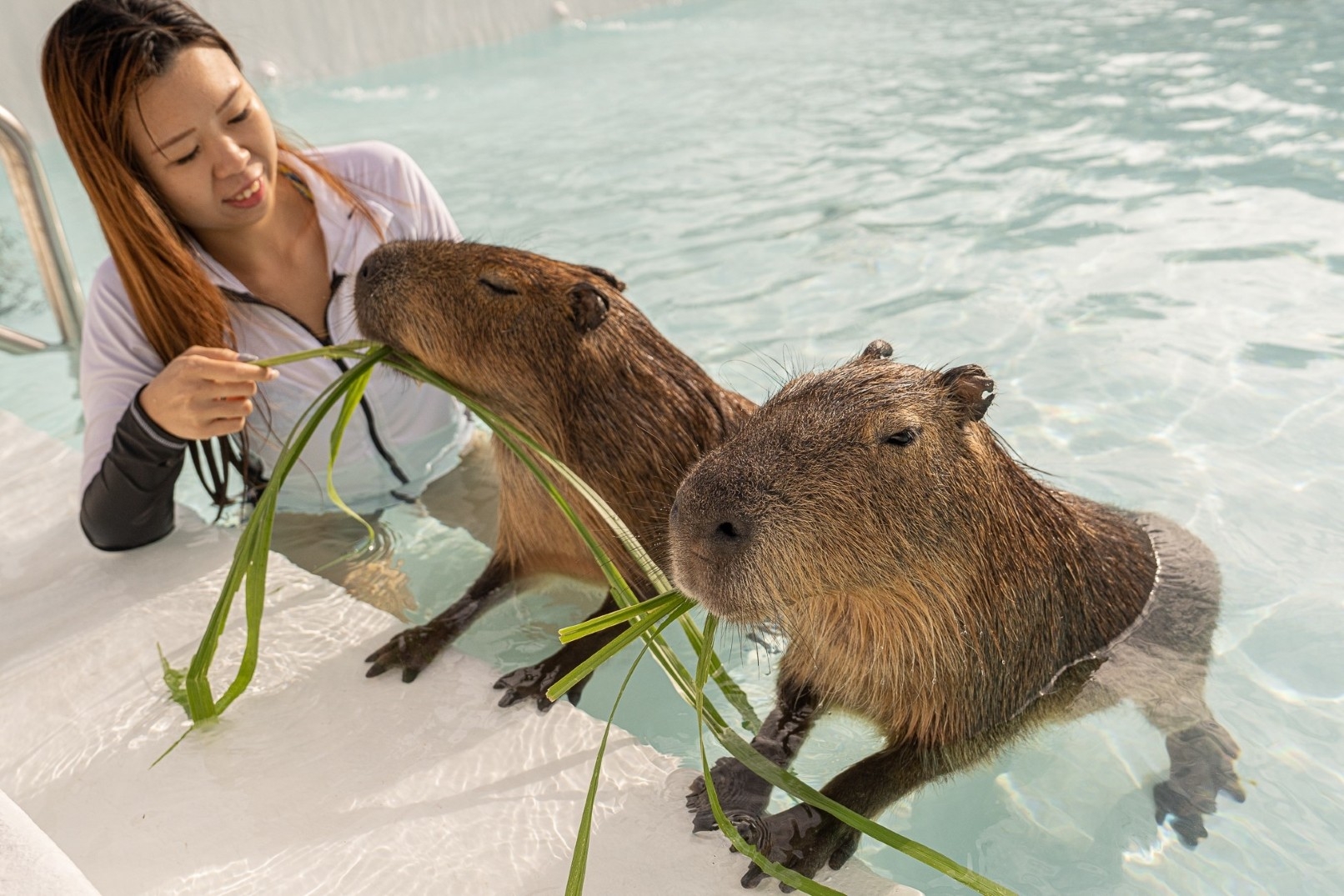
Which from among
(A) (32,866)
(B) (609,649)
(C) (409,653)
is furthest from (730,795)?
(A) (32,866)

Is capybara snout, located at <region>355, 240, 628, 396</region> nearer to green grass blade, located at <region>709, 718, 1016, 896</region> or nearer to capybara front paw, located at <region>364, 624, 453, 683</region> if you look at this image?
capybara front paw, located at <region>364, 624, 453, 683</region>

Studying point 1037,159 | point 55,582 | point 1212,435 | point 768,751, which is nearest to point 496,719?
point 768,751

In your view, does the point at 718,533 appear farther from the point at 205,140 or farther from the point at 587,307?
the point at 205,140

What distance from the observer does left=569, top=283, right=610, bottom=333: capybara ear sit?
80.7 inches

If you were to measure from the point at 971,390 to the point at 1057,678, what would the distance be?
617 mm

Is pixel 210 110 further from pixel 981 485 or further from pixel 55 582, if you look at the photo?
pixel 981 485

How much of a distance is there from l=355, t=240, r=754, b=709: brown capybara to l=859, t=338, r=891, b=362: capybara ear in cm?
46

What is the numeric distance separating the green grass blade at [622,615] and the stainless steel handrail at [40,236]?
8.40 feet

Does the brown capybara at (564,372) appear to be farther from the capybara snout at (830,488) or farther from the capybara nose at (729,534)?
the capybara nose at (729,534)

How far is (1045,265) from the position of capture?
4785 mm

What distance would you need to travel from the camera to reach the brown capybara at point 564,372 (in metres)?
2.10

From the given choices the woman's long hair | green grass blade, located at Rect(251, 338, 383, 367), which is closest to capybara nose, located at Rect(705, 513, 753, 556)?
green grass blade, located at Rect(251, 338, 383, 367)

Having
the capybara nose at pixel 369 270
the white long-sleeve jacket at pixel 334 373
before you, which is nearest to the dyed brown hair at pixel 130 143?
the white long-sleeve jacket at pixel 334 373

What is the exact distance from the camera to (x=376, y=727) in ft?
6.34
